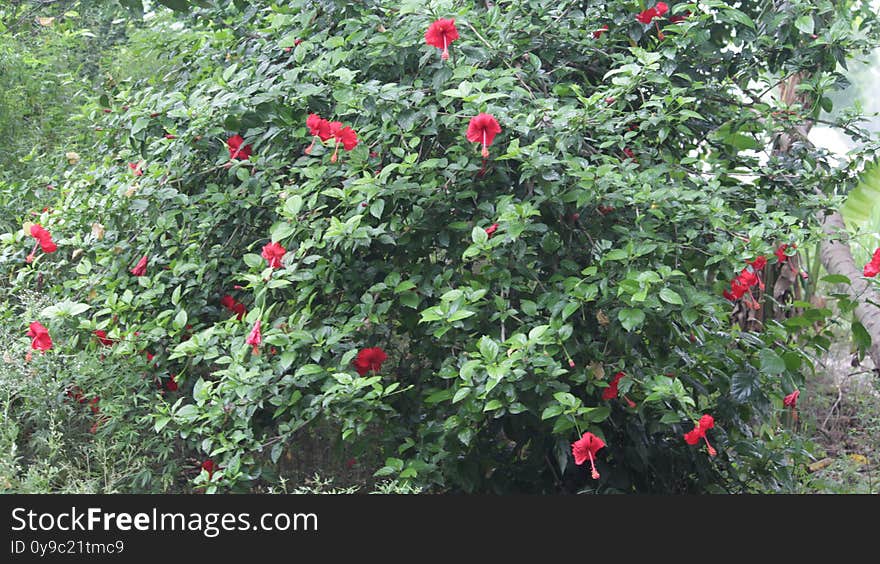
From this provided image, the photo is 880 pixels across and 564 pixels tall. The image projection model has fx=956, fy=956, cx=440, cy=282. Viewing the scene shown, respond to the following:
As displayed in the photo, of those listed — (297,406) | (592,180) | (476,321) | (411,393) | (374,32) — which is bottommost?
(411,393)

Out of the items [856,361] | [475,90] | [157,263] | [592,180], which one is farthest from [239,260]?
[856,361]

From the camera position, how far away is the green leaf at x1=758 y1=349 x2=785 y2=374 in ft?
9.11

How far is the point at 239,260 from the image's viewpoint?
10.4 feet

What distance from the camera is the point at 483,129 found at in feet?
8.14

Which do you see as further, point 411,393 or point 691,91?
point 691,91

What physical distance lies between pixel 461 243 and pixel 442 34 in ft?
1.99

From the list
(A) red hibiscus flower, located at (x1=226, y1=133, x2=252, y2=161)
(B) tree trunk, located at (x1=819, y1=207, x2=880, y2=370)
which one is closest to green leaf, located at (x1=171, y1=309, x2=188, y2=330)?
(A) red hibiscus flower, located at (x1=226, y1=133, x2=252, y2=161)

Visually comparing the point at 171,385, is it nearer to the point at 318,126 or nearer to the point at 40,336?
the point at 40,336

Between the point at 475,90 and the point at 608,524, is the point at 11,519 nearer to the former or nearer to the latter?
the point at 608,524

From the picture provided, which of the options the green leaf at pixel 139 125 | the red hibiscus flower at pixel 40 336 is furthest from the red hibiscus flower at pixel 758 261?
the red hibiscus flower at pixel 40 336

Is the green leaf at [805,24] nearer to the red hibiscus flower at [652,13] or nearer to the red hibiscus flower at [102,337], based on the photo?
the red hibiscus flower at [652,13]

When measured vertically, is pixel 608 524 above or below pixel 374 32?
below

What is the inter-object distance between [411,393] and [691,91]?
1386 millimetres

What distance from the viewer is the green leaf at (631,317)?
93.6 inches
